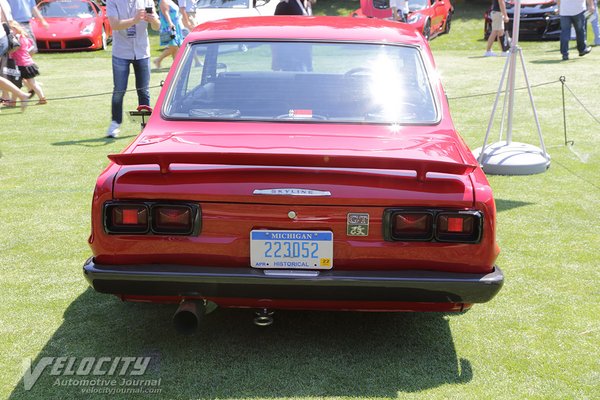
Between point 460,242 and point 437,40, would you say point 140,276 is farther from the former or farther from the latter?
point 437,40

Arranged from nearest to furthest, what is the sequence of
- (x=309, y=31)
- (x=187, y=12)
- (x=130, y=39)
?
(x=309, y=31), (x=130, y=39), (x=187, y=12)

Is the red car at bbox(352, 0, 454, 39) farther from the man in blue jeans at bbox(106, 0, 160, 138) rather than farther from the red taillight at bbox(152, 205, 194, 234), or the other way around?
the red taillight at bbox(152, 205, 194, 234)

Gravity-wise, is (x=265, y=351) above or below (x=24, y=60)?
below

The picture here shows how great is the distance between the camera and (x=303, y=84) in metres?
4.69

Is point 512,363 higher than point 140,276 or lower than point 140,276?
lower

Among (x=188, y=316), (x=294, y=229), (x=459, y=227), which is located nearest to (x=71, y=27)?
(x=188, y=316)

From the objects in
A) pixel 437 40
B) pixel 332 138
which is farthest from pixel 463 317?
pixel 437 40

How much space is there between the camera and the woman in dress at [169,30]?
1542 centimetres

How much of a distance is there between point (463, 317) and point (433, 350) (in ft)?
1.69

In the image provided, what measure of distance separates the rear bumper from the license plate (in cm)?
4

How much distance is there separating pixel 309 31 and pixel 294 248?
5.94 feet

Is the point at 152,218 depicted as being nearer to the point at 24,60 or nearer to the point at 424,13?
the point at 24,60

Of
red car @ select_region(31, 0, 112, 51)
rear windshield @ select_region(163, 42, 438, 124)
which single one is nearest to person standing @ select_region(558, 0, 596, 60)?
red car @ select_region(31, 0, 112, 51)

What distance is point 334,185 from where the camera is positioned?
11.9 feet
